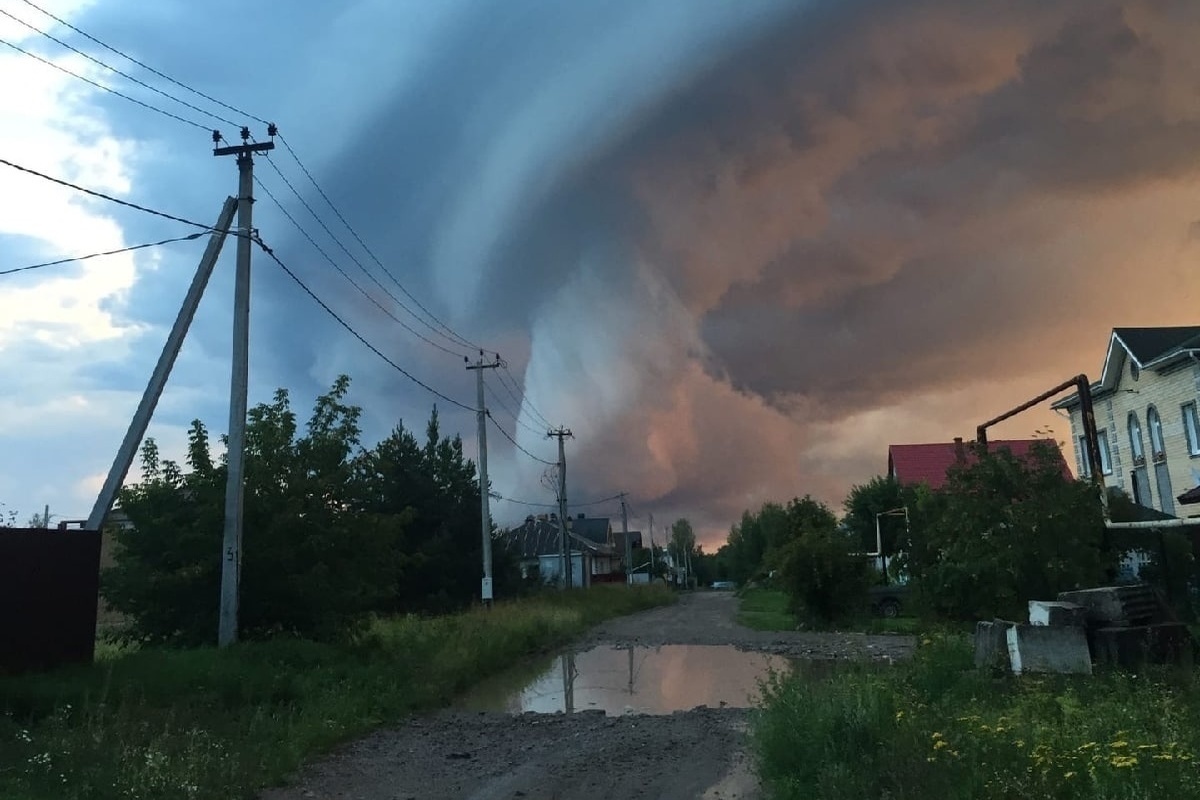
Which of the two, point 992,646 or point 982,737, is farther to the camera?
point 992,646

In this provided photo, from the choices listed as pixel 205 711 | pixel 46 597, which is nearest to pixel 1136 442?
pixel 205 711

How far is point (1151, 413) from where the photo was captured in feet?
95.0

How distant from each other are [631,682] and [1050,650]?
32.0 feet

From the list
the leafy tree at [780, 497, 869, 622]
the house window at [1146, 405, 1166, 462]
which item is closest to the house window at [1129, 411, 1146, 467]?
the house window at [1146, 405, 1166, 462]

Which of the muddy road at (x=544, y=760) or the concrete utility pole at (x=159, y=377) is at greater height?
the concrete utility pole at (x=159, y=377)

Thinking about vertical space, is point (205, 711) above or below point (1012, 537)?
below

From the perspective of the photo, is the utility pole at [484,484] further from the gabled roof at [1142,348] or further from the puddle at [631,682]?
the gabled roof at [1142,348]

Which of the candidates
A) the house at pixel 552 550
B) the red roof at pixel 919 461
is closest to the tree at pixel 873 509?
the red roof at pixel 919 461

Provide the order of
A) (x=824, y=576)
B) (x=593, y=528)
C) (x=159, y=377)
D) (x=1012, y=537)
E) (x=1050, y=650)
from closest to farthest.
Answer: (x=1050, y=650) → (x=159, y=377) → (x=1012, y=537) → (x=824, y=576) → (x=593, y=528)

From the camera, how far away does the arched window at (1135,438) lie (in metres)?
30.0

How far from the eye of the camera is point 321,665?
1388 centimetres

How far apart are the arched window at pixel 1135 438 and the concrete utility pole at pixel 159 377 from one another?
1128 inches

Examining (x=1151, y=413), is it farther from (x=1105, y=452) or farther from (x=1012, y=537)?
(x=1012, y=537)

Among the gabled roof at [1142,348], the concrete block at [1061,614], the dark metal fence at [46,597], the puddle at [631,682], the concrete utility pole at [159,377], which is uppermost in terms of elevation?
the gabled roof at [1142,348]
